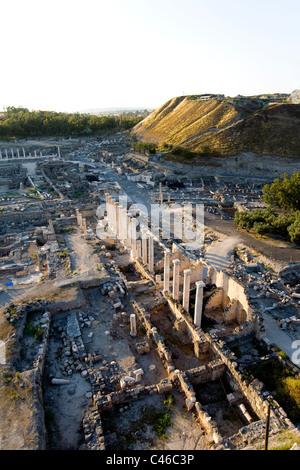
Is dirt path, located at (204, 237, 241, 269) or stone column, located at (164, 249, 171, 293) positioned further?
dirt path, located at (204, 237, 241, 269)

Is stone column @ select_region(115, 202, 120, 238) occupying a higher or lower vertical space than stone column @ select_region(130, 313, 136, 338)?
higher

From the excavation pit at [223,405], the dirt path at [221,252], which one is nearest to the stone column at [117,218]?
the dirt path at [221,252]

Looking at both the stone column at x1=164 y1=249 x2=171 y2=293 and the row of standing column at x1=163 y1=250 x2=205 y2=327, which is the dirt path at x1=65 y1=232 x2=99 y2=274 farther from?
the row of standing column at x1=163 y1=250 x2=205 y2=327

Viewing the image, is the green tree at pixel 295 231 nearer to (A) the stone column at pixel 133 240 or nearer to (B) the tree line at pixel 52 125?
(A) the stone column at pixel 133 240

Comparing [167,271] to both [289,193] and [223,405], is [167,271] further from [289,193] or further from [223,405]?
[289,193]

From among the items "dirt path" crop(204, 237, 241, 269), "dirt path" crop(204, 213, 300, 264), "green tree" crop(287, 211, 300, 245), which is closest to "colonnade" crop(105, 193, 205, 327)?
"dirt path" crop(204, 237, 241, 269)

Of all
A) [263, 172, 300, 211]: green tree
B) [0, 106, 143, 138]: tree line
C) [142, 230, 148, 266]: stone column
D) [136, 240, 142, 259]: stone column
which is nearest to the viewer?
[142, 230, 148, 266]: stone column
